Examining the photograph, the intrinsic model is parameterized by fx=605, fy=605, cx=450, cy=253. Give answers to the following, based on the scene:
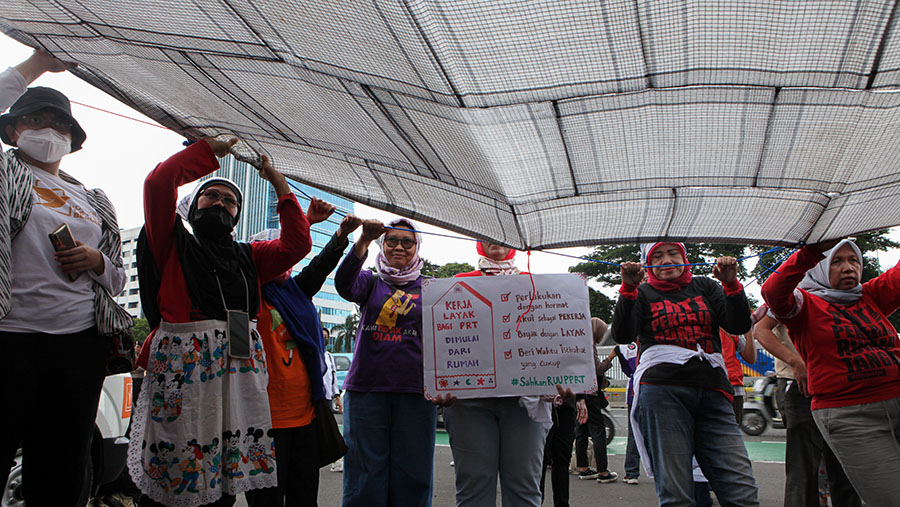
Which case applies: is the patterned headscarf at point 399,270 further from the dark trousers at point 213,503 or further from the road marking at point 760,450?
the road marking at point 760,450

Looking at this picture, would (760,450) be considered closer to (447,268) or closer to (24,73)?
(24,73)

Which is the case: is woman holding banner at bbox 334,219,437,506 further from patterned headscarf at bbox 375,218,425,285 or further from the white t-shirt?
the white t-shirt

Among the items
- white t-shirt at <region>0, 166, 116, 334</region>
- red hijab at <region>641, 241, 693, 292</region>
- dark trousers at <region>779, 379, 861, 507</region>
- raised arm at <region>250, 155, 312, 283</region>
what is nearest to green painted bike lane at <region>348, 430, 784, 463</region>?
dark trousers at <region>779, 379, 861, 507</region>

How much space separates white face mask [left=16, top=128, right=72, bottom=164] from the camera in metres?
2.60

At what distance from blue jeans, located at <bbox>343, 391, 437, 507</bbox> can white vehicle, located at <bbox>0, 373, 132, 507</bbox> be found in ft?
5.96

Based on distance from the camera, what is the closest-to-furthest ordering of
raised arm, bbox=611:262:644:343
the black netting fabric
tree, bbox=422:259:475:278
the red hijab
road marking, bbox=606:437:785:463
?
the black netting fabric, raised arm, bbox=611:262:644:343, the red hijab, road marking, bbox=606:437:785:463, tree, bbox=422:259:475:278

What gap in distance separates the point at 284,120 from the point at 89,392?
139cm

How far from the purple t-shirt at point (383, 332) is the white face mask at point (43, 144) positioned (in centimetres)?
148

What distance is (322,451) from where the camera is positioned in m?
3.12

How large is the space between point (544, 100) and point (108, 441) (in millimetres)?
4072

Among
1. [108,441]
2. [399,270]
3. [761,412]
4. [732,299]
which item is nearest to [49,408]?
Answer: [399,270]

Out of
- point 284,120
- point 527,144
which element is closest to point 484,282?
point 527,144

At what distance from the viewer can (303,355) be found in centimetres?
320

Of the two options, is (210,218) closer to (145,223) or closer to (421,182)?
(145,223)
